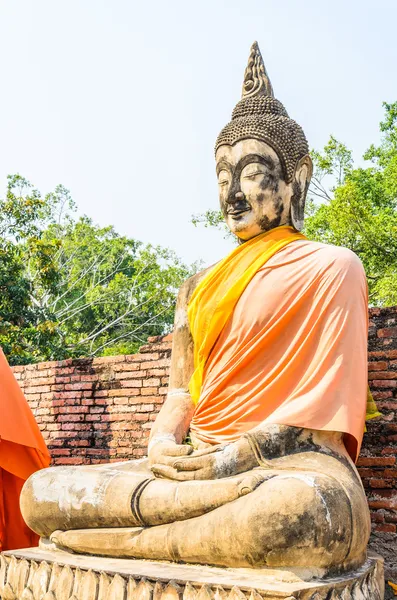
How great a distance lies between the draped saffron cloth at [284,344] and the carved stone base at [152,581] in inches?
27.5

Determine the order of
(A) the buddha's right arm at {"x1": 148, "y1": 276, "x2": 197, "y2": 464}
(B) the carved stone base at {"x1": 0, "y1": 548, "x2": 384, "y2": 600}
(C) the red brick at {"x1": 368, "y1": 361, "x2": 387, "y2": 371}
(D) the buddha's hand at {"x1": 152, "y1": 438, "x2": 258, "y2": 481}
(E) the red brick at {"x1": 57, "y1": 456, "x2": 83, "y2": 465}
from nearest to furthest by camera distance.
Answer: (B) the carved stone base at {"x1": 0, "y1": 548, "x2": 384, "y2": 600}
(D) the buddha's hand at {"x1": 152, "y1": 438, "x2": 258, "y2": 481}
(A) the buddha's right arm at {"x1": 148, "y1": 276, "x2": 197, "y2": 464}
(C) the red brick at {"x1": 368, "y1": 361, "x2": 387, "y2": 371}
(E) the red brick at {"x1": 57, "y1": 456, "x2": 83, "y2": 465}

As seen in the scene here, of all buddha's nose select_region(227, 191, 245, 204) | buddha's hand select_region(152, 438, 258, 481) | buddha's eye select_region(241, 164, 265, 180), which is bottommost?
buddha's hand select_region(152, 438, 258, 481)

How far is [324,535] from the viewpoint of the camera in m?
2.95

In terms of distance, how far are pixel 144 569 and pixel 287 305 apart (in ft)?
4.77

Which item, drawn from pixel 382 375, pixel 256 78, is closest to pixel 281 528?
pixel 382 375

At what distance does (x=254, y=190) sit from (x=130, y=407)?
7.55 ft

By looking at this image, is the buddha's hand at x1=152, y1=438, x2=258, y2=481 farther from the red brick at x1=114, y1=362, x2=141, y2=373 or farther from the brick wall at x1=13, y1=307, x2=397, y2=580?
the red brick at x1=114, y1=362, x2=141, y2=373

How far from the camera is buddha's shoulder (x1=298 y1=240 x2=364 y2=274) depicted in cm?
380

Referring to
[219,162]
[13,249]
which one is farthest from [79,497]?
[13,249]

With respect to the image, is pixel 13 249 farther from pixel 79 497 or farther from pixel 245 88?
pixel 79 497

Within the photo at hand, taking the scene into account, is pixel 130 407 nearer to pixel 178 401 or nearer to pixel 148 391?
pixel 148 391

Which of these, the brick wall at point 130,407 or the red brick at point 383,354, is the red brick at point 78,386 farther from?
the red brick at point 383,354

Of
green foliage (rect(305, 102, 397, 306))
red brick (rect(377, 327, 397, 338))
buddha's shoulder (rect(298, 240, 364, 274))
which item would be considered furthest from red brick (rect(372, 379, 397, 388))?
green foliage (rect(305, 102, 397, 306))

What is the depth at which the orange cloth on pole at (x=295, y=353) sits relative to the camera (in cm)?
354
